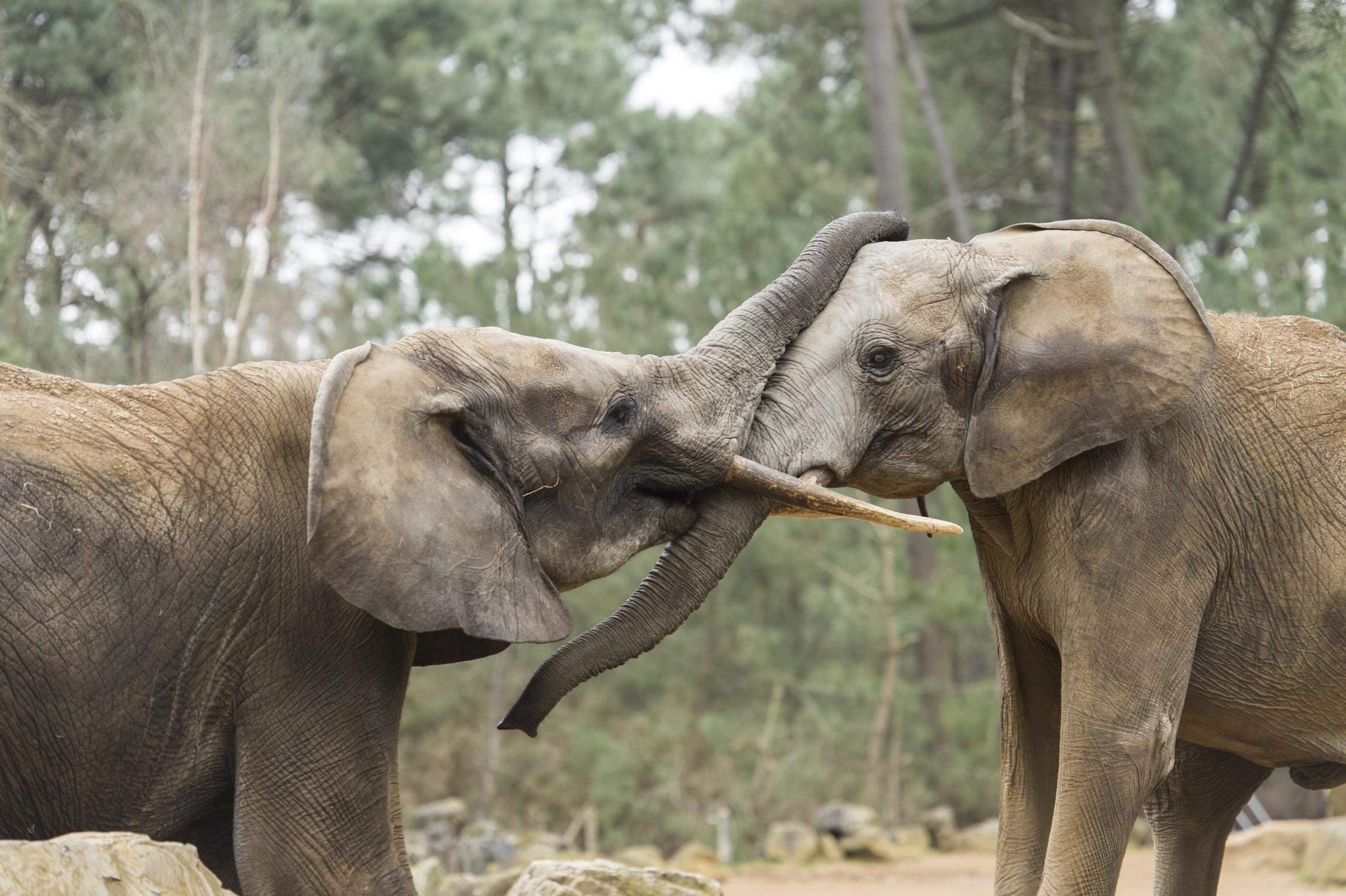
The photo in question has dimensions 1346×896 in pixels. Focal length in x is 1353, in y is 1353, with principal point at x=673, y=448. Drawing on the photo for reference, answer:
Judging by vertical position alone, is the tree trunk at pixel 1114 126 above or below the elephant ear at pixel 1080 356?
above

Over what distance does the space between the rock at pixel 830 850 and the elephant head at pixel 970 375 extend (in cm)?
943

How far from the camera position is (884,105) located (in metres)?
18.2

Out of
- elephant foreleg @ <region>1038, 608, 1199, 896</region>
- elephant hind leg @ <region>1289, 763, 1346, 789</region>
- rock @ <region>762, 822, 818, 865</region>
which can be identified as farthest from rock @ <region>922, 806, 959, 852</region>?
elephant foreleg @ <region>1038, 608, 1199, 896</region>

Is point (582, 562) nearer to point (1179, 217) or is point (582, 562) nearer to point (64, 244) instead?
point (1179, 217)

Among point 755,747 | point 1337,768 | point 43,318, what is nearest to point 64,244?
point 43,318

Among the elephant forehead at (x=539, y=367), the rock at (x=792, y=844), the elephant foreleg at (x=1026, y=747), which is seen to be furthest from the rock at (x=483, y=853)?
the elephant forehead at (x=539, y=367)

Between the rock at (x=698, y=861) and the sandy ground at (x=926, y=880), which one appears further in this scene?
the rock at (x=698, y=861)

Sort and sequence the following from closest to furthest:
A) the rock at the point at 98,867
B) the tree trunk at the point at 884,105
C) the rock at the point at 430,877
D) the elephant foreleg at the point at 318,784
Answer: the rock at the point at 98,867 < the elephant foreleg at the point at 318,784 < the rock at the point at 430,877 < the tree trunk at the point at 884,105

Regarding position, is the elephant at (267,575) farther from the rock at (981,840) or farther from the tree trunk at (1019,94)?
the tree trunk at (1019,94)

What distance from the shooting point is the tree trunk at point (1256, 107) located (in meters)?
14.2

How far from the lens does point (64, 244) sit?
15.7 m

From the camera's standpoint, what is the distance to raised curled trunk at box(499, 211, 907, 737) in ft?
13.8

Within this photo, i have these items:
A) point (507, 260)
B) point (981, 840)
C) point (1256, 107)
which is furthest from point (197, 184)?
point (1256, 107)

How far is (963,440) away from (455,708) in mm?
16899
